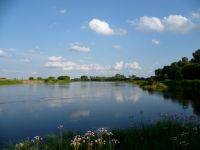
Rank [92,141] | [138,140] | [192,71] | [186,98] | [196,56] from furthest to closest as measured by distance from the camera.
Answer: [196,56], [192,71], [186,98], [138,140], [92,141]

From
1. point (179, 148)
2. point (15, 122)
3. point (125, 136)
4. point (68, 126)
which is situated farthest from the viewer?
point (15, 122)

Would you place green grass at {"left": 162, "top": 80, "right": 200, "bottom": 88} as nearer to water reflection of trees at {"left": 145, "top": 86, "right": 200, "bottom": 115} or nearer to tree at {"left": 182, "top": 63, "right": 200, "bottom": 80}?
tree at {"left": 182, "top": 63, "right": 200, "bottom": 80}

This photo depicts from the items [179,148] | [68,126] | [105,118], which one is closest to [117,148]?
[179,148]

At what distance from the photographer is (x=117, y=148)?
10.5 meters

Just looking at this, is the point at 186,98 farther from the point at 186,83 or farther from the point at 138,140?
the point at 186,83

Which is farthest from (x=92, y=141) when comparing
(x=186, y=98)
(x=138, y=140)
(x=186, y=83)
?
(x=186, y=83)

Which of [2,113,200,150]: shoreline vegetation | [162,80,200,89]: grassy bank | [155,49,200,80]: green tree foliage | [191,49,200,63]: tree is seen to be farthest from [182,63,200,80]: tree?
[2,113,200,150]: shoreline vegetation

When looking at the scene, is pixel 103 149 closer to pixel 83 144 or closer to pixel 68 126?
pixel 83 144

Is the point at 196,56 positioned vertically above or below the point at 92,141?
above

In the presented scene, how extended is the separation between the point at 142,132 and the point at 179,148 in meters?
2.97

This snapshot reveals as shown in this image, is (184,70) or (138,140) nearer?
(138,140)

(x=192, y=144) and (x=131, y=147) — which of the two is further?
(x=131, y=147)

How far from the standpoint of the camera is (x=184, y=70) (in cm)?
8144

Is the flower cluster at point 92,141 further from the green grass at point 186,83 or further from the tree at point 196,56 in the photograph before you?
the tree at point 196,56
